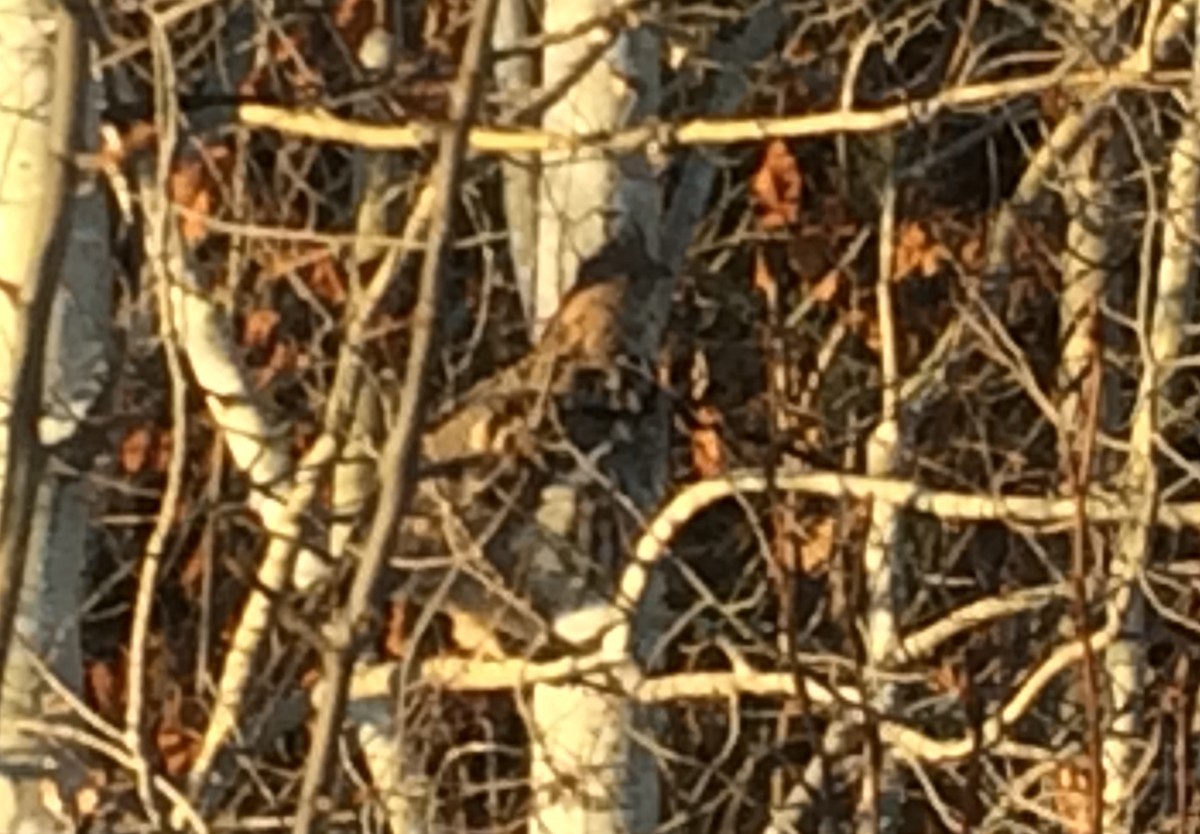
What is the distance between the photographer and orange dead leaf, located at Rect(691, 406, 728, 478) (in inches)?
258

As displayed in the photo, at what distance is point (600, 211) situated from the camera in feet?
16.9

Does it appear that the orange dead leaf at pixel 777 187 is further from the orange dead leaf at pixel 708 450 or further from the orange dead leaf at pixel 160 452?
the orange dead leaf at pixel 160 452

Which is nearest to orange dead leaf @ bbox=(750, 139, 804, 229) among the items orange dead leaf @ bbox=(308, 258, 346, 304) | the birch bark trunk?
orange dead leaf @ bbox=(308, 258, 346, 304)

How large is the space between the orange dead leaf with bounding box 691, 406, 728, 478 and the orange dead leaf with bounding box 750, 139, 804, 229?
130 cm

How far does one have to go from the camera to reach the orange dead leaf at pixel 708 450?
6.55 metres

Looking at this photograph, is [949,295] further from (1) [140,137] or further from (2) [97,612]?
(1) [140,137]

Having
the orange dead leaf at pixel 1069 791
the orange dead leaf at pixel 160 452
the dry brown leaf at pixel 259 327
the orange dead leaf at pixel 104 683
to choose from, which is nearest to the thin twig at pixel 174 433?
the orange dead leaf at pixel 1069 791

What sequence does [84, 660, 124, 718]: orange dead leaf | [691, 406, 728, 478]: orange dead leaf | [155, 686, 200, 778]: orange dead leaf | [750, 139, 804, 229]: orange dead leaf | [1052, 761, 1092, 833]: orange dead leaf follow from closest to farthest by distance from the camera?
[1052, 761, 1092, 833]: orange dead leaf
[155, 686, 200, 778]: orange dead leaf
[691, 406, 728, 478]: orange dead leaf
[84, 660, 124, 718]: orange dead leaf
[750, 139, 804, 229]: orange dead leaf

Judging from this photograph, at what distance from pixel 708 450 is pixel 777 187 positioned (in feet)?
5.41

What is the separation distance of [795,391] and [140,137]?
348 centimetres

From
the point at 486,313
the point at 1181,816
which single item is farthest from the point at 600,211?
the point at 1181,816

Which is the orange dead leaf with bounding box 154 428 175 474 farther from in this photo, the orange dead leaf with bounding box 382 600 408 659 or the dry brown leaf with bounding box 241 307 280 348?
the orange dead leaf with bounding box 382 600 408 659

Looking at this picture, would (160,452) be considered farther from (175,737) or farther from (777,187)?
(175,737)

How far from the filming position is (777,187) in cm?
868
